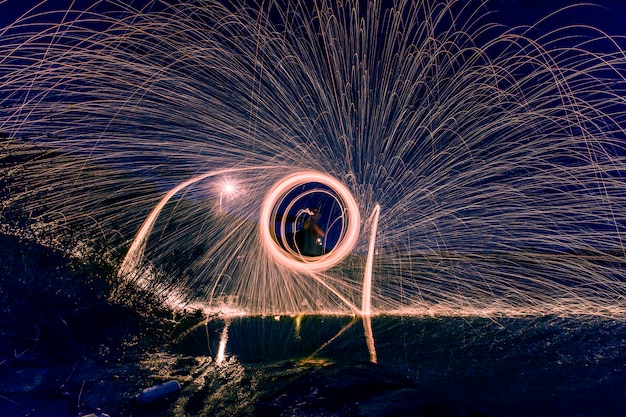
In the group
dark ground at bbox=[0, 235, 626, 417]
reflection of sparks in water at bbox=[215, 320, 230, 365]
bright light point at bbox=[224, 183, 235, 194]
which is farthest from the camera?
bright light point at bbox=[224, 183, 235, 194]

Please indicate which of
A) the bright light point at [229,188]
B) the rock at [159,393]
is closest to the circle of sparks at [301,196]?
the bright light point at [229,188]

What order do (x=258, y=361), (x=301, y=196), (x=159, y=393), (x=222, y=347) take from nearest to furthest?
(x=159, y=393) → (x=258, y=361) → (x=222, y=347) → (x=301, y=196)

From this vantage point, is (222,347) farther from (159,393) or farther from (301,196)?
(301,196)

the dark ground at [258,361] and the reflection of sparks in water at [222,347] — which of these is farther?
the reflection of sparks in water at [222,347]

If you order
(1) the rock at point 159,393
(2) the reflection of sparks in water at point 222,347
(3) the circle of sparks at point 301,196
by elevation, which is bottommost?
(2) the reflection of sparks in water at point 222,347

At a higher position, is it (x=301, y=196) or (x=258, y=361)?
(x=301, y=196)

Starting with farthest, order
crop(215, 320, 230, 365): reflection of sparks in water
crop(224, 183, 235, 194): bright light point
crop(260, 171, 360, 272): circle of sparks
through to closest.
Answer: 1. crop(224, 183, 235, 194): bright light point
2. crop(260, 171, 360, 272): circle of sparks
3. crop(215, 320, 230, 365): reflection of sparks in water

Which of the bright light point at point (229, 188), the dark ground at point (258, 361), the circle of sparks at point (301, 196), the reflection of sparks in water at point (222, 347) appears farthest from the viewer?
the bright light point at point (229, 188)

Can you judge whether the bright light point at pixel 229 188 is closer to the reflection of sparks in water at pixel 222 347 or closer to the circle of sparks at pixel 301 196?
the circle of sparks at pixel 301 196

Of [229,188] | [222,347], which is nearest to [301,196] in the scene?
[229,188]

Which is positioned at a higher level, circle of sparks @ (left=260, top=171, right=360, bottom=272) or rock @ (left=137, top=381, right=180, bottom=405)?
→ circle of sparks @ (left=260, top=171, right=360, bottom=272)

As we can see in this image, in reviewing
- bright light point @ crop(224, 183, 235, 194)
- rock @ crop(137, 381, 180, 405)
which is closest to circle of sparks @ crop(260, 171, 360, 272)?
bright light point @ crop(224, 183, 235, 194)

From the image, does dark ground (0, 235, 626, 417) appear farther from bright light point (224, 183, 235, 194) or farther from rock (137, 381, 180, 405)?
bright light point (224, 183, 235, 194)

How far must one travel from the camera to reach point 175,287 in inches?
388
